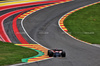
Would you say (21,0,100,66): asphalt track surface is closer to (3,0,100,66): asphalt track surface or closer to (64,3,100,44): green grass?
(3,0,100,66): asphalt track surface

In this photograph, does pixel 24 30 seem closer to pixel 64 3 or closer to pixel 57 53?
pixel 57 53

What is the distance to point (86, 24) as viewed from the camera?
3503 centimetres

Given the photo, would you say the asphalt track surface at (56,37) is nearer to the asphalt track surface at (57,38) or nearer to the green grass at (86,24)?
the asphalt track surface at (57,38)

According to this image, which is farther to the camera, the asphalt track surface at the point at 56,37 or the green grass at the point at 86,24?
the green grass at the point at 86,24

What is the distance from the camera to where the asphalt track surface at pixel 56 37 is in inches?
632

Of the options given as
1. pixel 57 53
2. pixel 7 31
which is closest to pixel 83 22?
pixel 7 31

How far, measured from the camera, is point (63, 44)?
24547 mm

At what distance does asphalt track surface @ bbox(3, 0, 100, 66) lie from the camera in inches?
632

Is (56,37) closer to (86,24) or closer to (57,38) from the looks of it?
(57,38)

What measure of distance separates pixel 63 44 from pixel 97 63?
354 inches

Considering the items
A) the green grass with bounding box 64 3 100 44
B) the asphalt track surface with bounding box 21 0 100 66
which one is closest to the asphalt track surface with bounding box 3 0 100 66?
the asphalt track surface with bounding box 21 0 100 66

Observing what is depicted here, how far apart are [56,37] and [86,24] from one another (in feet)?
28.3

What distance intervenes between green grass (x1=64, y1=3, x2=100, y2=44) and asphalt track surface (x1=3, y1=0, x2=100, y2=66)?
71.5 inches

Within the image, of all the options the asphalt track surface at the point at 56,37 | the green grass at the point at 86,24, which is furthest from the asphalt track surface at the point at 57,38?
the green grass at the point at 86,24
